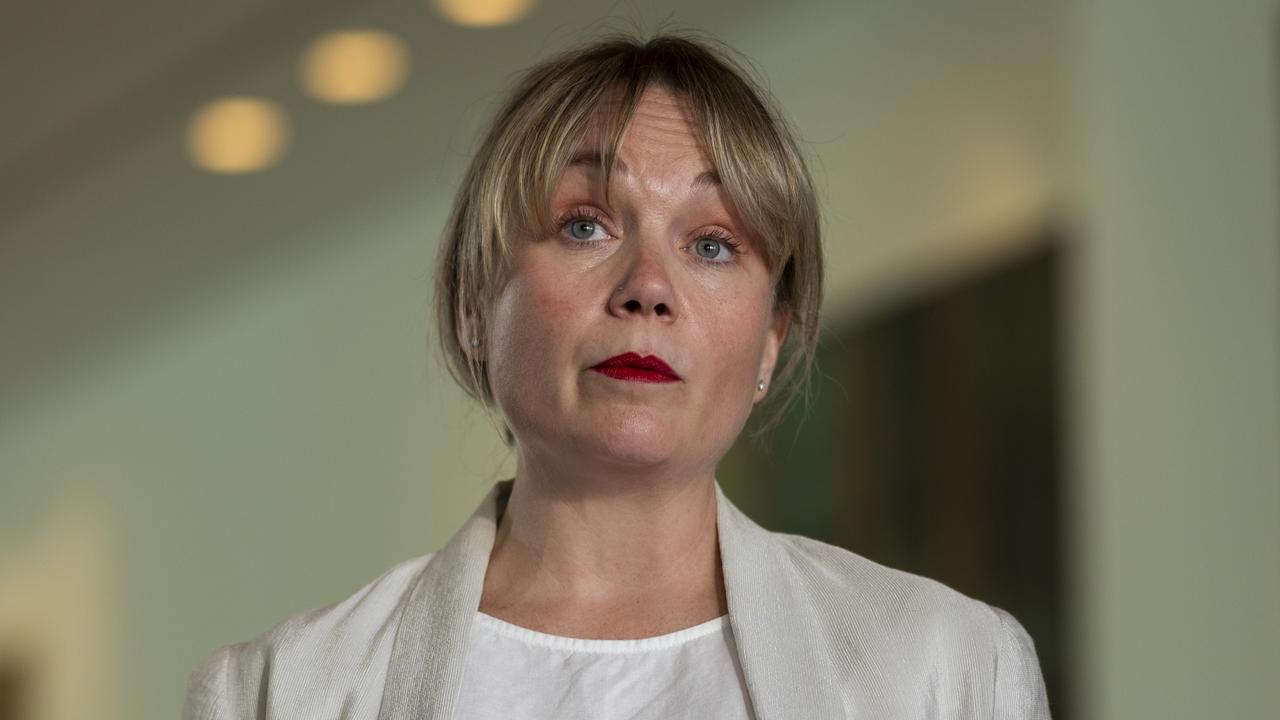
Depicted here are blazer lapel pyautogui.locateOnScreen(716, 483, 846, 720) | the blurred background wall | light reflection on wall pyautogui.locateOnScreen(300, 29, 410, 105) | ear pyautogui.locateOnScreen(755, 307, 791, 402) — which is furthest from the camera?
light reflection on wall pyautogui.locateOnScreen(300, 29, 410, 105)

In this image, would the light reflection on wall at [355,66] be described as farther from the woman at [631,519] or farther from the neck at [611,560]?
the neck at [611,560]

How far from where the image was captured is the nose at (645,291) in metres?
1.17

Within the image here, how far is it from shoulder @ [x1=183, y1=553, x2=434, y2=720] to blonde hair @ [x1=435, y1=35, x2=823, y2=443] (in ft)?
0.67

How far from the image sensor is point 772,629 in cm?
120

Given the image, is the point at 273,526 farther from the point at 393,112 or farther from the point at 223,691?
the point at 223,691

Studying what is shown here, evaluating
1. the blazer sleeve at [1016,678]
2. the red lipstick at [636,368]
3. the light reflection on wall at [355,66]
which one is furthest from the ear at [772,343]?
the light reflection on wall at [355,66]

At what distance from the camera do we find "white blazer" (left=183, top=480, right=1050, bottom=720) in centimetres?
117

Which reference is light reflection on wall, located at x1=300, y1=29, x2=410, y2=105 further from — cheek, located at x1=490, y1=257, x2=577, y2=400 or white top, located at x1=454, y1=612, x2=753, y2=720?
white top, located at x1=454, y1=612, x2=753, y2=720

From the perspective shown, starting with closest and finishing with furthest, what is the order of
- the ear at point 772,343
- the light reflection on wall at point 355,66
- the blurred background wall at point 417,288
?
1. the ear at point 772,343
2. the blurred background wall at point 417,288
3. the light reflection on wall at point 355,66

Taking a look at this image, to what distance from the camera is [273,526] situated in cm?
251

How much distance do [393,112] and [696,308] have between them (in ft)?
4.88

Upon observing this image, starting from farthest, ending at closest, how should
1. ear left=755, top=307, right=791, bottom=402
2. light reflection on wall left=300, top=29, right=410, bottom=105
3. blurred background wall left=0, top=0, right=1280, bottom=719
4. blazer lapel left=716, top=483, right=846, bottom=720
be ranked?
1. light reflection on wall left=300, top=29, right=410, bottom=105
2. blurred background wall left=0, top=0, right=1280, bottom=719
3. ear left=755, top=307, right=791, bottom=402
4. blazer lapel left=716, top=483, right=846, bottom=720

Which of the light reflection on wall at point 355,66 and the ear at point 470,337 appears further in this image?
the light reflection on wall at point 355,66

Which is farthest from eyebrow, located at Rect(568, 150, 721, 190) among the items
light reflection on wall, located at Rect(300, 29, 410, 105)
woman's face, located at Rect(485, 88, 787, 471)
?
light reflection on wall, located at Rect(300, 29, 410, 105)
